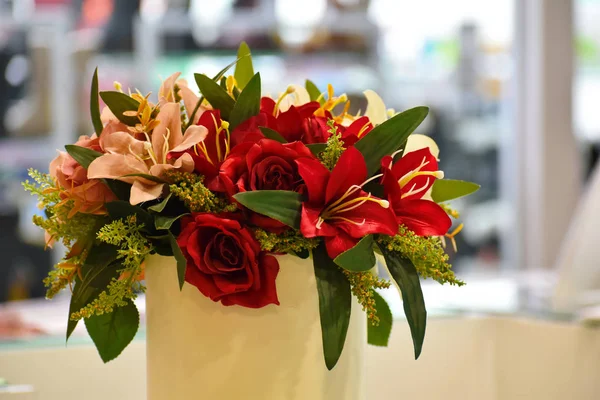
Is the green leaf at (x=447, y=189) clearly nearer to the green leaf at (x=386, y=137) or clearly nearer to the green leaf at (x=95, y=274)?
the green leaf at (x=386, y=137)

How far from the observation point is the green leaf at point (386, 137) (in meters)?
0.53

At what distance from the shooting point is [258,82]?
54 centimetres

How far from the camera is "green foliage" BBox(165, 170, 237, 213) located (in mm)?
504

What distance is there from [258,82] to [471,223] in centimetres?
304

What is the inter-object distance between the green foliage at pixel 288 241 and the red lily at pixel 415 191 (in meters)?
0.06

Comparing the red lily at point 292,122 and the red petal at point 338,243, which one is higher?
the red lily at point 292,122

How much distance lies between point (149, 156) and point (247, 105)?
0.08 metres

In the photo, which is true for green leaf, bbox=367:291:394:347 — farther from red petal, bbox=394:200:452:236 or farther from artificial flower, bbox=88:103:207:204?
artificial flower, bbox=88:103:207:204

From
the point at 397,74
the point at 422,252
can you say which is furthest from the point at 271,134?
the point at 397,74

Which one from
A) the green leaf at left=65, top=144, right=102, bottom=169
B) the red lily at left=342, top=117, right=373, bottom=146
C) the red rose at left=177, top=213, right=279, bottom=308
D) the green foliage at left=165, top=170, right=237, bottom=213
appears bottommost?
the red rose at left=177, top=213, right=279, bottom=308

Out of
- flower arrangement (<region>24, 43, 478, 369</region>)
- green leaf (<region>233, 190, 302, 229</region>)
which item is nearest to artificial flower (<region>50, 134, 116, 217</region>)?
flower arrangement (<region>24, 43, 478, 369</region>)

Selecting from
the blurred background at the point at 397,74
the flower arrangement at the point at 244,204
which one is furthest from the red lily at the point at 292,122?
the blurred background at the point at 397,74

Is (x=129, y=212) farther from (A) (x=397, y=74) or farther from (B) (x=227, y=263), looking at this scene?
(A) (x=397, y=74)

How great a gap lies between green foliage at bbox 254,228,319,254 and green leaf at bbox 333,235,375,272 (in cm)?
4
